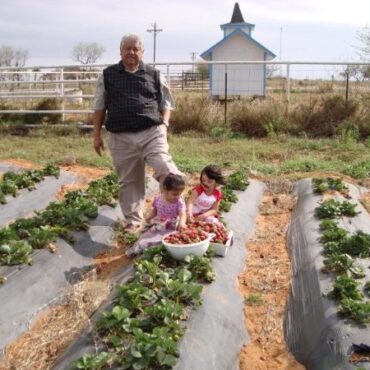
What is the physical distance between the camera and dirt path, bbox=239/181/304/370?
393 cm

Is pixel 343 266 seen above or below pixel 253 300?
above

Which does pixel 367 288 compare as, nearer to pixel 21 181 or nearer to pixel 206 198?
pixel 206 198

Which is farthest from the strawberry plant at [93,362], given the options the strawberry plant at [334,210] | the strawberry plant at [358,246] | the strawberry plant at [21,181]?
the strawberry plant at [21,181]

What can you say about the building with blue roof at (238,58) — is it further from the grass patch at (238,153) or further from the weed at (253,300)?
the weed at (253,300)

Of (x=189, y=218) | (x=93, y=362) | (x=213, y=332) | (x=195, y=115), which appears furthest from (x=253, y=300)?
(x=195, y=115)

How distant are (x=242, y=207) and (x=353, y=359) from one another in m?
3.79

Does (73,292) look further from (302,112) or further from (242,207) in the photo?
(302,112)

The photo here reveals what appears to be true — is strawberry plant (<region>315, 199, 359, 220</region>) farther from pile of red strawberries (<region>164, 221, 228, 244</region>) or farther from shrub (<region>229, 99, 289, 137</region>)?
shrub (<region>229, 99, 289, 137</region>)

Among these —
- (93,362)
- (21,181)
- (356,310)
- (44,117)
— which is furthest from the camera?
(44,117)

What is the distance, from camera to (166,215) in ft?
18.4

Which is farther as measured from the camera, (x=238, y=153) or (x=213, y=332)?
(x=238, y=153)

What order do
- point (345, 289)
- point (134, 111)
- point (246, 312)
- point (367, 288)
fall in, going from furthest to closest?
point (134, 111), point (246, 312), point (367, 288), point (345, 289)

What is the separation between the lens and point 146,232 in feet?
18.5

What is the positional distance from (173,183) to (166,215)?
0.38 m
